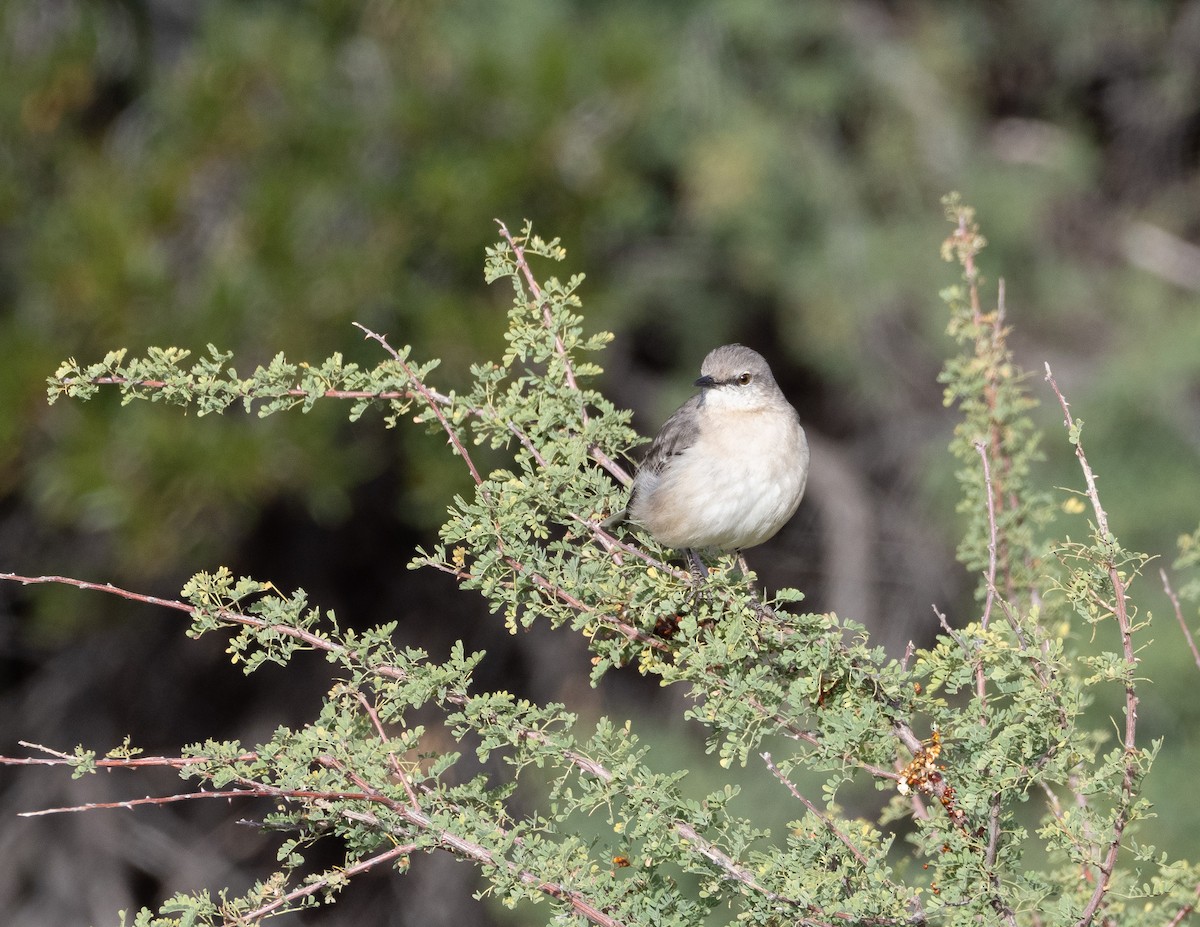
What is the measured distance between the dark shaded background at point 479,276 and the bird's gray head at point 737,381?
1.73 meters

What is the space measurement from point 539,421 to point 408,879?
6.40m

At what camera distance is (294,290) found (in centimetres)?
564

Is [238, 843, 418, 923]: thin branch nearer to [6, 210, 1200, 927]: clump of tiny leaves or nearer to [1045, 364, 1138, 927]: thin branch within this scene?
[6, 210, 1200, 927]: clump of tiny leaves

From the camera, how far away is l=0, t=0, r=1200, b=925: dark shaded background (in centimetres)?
567

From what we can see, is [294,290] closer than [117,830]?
Yes

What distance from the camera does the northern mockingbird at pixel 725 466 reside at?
3613 mm

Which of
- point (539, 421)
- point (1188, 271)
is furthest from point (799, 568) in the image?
point (539, 421)

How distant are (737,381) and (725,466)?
0.39m

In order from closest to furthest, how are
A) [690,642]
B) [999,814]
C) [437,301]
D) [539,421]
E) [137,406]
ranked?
[999,814], [690,642], [539,421], [137,406], [437,301]

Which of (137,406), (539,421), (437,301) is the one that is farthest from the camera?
(437,301)

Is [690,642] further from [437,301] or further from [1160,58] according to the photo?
[1160,58]

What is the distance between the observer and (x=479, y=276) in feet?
20.5

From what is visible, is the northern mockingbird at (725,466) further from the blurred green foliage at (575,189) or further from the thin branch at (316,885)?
the blurred green foliage at (575,189)

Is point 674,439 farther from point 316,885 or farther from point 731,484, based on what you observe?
point 316,885
